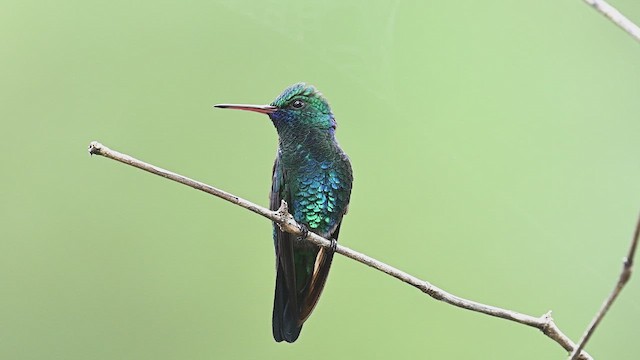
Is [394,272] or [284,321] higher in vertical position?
[394,272]

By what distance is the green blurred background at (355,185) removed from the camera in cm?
312

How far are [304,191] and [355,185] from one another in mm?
1062

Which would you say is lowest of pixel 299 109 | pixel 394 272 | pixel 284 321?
pixel 284 321

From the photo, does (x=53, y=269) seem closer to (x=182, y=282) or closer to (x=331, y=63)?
(x=182, y=282)

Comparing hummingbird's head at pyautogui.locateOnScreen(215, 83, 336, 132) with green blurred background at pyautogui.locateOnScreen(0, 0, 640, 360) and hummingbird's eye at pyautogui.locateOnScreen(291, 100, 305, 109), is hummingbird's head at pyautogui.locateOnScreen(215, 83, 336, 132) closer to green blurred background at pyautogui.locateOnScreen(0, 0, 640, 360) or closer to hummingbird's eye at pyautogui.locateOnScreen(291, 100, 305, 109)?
hummingbird's eye at pyautogui.locateOnScreen(291, 100, 305, 109)

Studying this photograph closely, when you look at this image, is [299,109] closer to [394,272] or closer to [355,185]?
[394,272]

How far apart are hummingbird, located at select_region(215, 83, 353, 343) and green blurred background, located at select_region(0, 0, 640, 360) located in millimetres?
964

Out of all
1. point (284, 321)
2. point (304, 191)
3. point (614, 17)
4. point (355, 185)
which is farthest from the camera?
point (355, 185)

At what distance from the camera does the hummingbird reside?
1.66 m

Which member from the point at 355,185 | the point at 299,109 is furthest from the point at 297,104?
the point at 355,185

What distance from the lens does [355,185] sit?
2961 mm

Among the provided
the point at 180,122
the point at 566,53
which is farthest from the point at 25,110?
the point at 566,53

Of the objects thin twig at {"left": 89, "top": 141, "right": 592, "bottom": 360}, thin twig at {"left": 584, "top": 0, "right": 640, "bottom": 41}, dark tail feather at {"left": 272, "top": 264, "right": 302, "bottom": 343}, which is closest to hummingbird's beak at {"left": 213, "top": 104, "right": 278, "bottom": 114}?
thin twig at {"left": 89, "top": 141, "right": 592, "bottom": 360}

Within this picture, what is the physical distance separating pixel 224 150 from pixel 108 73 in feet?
2.55
